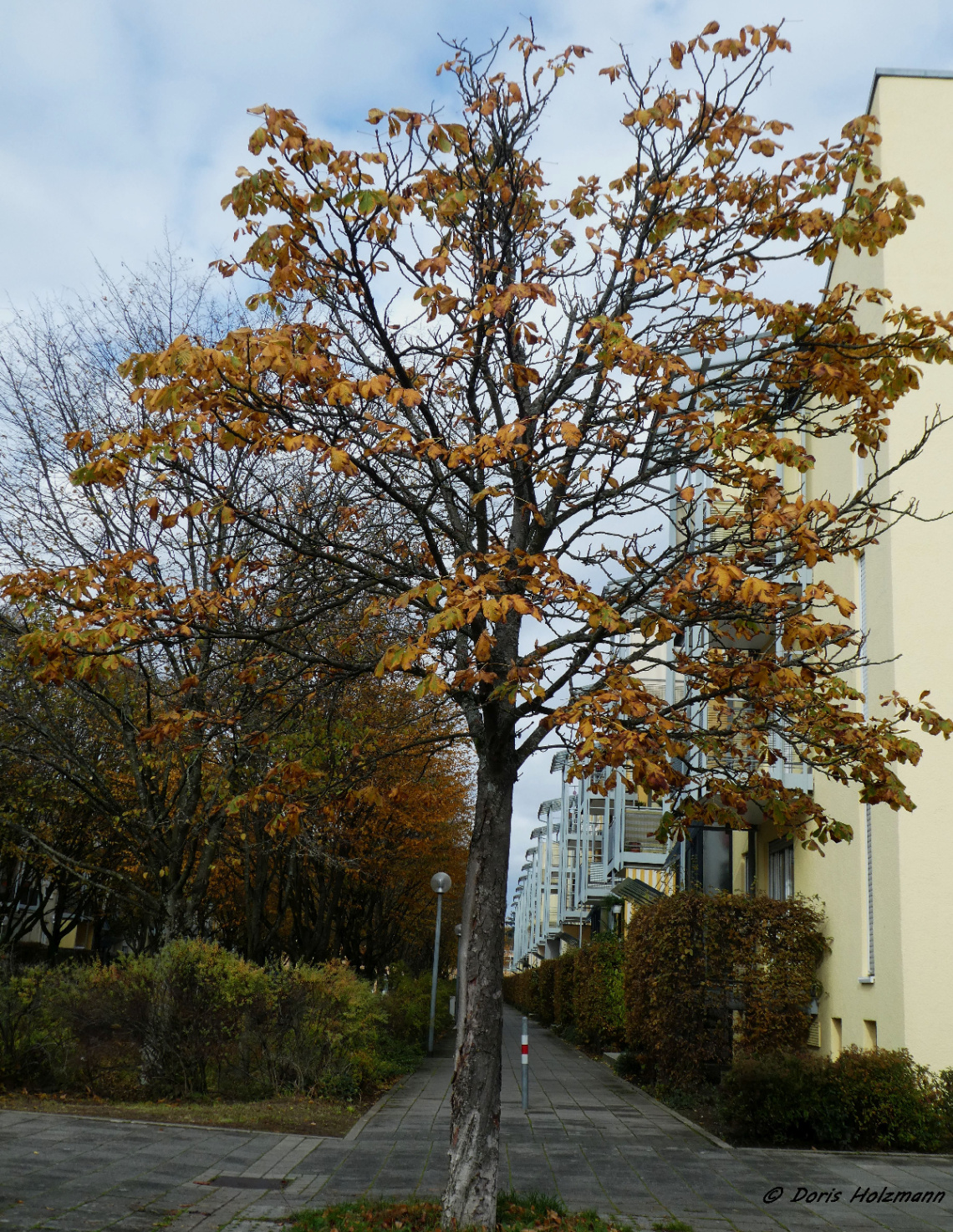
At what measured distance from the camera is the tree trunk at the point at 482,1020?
21.5 ft

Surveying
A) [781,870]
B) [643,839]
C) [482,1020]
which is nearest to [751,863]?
[781,870]

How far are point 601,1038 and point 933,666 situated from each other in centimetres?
1439

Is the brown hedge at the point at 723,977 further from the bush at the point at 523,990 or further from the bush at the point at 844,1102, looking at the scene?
the bush at the point at 523,990

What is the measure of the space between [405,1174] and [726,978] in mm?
6694

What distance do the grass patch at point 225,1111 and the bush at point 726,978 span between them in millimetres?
4367

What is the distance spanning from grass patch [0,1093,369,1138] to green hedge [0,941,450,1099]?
0.96 feet

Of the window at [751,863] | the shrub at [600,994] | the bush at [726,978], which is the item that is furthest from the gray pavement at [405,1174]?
the shrub at [600,994]

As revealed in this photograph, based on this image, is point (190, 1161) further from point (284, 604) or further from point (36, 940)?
point (36, 940)

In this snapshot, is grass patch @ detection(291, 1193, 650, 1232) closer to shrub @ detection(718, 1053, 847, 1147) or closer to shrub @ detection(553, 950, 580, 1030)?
shrub @ detection(718, 1053, 847, 1147)

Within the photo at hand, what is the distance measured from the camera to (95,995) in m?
13.0

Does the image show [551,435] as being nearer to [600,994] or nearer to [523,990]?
[600,994]

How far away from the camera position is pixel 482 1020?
6875 mm

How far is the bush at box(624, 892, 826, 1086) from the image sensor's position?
14086mm

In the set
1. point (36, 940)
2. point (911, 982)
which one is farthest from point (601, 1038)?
point (36, 940)
